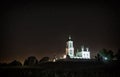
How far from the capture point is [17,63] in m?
77.8

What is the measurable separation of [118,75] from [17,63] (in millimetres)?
46598

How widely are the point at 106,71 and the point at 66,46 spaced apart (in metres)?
58.3

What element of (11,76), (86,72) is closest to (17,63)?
(11,76)

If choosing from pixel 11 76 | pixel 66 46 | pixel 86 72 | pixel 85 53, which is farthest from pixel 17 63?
pixel 86 72

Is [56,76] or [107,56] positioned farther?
[107,56]

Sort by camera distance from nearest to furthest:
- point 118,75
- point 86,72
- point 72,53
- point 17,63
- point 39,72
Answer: point 118,75 → point 86,72 → point 39,72 → point 17,63 → point 72,53

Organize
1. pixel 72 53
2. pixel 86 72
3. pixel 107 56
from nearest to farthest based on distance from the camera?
pixel 86 72 < pixel 107 56 < pixel 72 53

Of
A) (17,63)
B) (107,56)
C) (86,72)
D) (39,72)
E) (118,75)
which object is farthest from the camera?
(107,56)

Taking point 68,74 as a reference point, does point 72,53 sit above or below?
above

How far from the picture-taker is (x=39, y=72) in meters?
40.6

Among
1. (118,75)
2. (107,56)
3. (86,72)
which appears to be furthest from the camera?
(107,56)

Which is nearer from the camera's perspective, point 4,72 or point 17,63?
point 4,72

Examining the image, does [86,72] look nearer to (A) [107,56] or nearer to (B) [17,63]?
(B) [17,63]

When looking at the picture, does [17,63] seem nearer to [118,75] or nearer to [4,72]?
[4,72]
